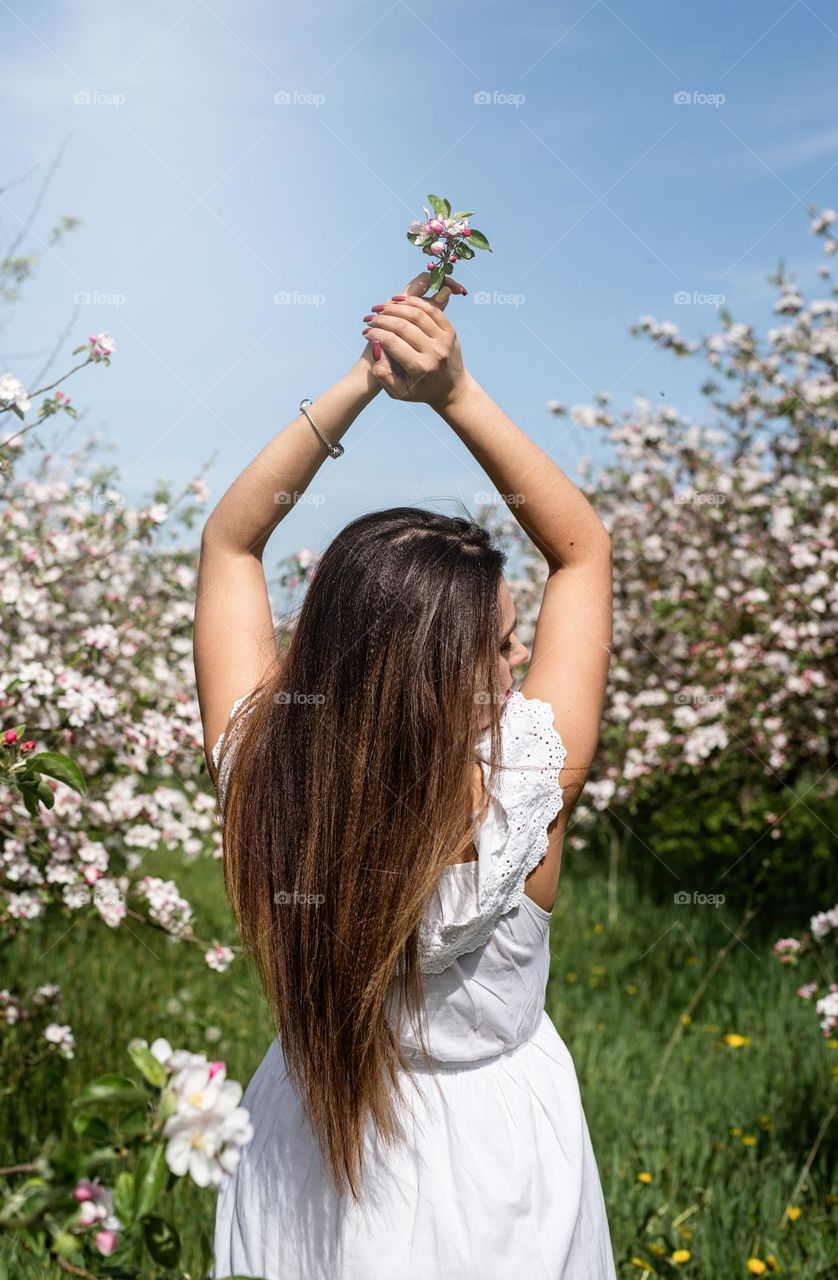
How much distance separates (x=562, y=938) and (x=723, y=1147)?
6.09 ft

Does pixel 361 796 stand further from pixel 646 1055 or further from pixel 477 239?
pixel 646 1055

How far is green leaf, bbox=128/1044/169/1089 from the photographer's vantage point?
776mm

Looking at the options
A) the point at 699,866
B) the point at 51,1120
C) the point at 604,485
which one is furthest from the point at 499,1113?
the point at 604,485

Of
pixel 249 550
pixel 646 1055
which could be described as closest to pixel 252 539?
pixel 249 550

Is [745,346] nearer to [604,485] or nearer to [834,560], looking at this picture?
[604,485]

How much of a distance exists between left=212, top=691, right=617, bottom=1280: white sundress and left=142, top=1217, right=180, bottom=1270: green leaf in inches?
19.4

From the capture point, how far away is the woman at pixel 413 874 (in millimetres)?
1236

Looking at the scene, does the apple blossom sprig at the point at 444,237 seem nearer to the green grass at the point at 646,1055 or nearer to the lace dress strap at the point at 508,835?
the lace dress strap at the point at 508,835

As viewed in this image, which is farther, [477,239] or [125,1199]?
[477,239]

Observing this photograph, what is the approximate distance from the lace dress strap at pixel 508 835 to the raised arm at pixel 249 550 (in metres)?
0.38

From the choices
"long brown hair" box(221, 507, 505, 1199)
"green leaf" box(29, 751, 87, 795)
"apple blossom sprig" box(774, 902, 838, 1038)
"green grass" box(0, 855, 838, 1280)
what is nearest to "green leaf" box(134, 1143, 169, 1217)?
"long brown hair" box(221, 507, 505, 1199)

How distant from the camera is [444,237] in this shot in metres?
1.46

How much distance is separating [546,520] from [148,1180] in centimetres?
97

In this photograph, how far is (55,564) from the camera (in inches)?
126
